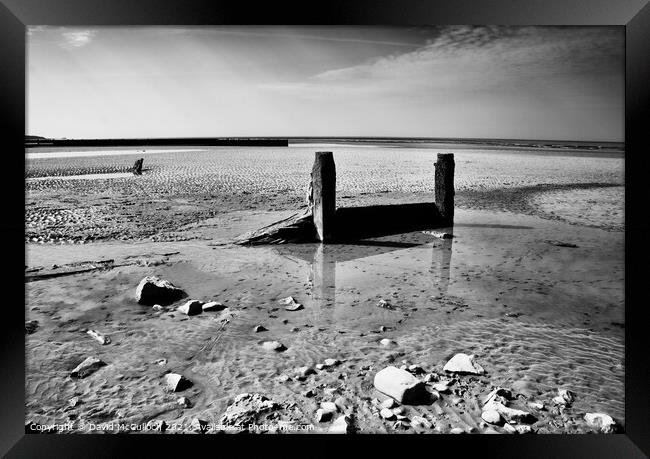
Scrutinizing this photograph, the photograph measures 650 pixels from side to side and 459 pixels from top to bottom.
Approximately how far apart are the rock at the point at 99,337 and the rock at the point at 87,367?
0.30 m

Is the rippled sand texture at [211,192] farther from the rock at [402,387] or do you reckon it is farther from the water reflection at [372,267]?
the rock at [402,387]

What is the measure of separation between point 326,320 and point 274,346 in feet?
2.33

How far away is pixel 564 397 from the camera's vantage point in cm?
283

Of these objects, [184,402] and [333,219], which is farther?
[333,219]

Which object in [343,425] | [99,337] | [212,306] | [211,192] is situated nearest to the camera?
[343,425]

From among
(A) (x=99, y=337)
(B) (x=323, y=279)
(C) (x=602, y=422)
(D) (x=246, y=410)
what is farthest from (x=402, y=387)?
(A) (x=99, y=337)

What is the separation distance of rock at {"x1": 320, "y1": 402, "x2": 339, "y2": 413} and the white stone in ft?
5.34

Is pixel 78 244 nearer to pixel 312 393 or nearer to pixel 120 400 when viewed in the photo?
pixel 120 400

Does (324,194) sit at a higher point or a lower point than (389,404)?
higher

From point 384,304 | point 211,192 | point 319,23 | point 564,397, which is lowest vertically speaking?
point 564,397

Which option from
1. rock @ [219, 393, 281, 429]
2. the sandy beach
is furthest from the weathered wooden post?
rock @ [219, 393, 281, 429]

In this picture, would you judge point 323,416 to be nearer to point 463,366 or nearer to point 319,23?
point 463,366

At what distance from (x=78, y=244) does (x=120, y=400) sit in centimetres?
438
